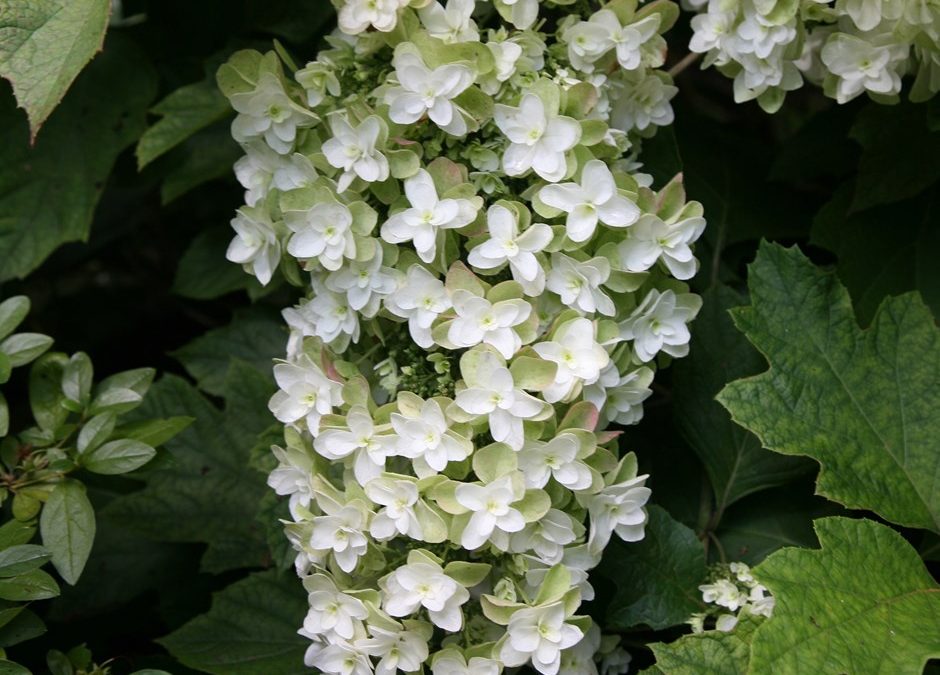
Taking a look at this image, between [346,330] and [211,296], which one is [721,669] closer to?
[346,330]

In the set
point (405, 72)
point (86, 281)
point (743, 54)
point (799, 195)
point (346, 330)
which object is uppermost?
point (405, 72)

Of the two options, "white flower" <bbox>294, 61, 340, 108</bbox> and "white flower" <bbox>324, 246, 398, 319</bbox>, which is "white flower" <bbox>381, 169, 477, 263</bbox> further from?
"white flower" <bbox>294, 61, 340, 108</bbox>

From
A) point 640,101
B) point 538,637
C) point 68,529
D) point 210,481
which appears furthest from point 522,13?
point 210,481

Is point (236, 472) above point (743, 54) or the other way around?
the other way around

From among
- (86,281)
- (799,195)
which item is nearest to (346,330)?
(799,195)

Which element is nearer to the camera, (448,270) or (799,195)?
(448,270)

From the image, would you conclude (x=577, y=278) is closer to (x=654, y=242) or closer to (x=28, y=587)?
(x=654, y=242)
